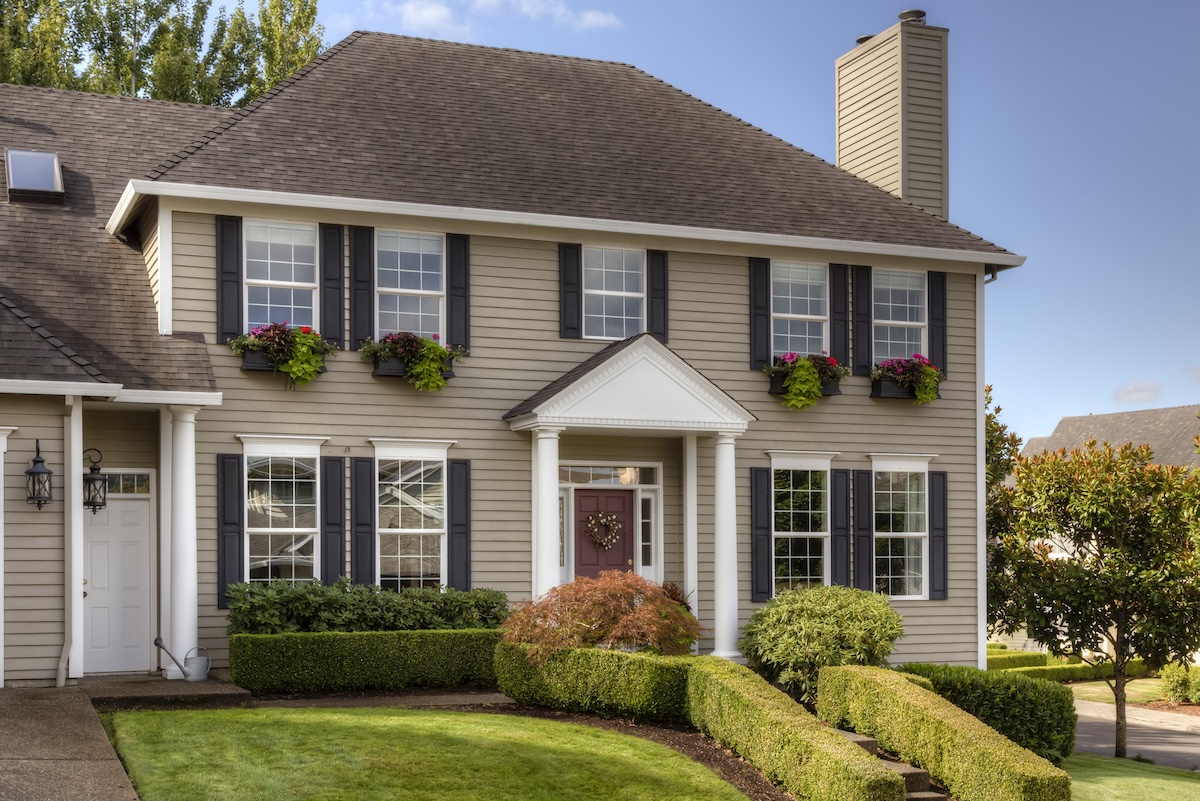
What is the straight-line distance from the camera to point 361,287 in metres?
14.9

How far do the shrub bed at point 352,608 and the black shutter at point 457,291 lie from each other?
3.00 meters

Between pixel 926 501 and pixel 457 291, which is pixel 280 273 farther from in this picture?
pixel 926 501

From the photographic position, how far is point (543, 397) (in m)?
15.0

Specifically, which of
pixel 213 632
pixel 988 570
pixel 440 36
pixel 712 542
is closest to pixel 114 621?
pixel 213 632

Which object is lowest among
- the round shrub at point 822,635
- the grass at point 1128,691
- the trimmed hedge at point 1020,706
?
the grass at point 1128,691

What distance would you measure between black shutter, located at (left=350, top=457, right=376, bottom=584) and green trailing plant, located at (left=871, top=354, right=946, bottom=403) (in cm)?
687

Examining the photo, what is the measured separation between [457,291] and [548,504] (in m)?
2.77

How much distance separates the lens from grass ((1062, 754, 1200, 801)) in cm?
1247

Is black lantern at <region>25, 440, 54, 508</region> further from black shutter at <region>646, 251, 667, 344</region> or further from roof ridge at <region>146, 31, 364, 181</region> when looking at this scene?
black shutter at <region>646, 251, 667, 344</region>

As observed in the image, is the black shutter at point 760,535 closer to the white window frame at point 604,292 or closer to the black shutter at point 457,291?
the white window frame at point 604,292

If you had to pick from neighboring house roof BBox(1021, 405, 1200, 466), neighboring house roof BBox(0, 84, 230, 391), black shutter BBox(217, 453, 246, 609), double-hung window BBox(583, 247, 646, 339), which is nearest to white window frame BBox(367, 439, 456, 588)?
black shutter BBox(217, 453, 246, 609)

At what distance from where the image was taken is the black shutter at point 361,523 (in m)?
14.7

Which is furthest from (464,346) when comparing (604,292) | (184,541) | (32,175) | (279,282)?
(32,175)

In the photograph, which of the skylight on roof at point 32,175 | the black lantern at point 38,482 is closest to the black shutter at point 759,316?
the black lantern at point 38,482
